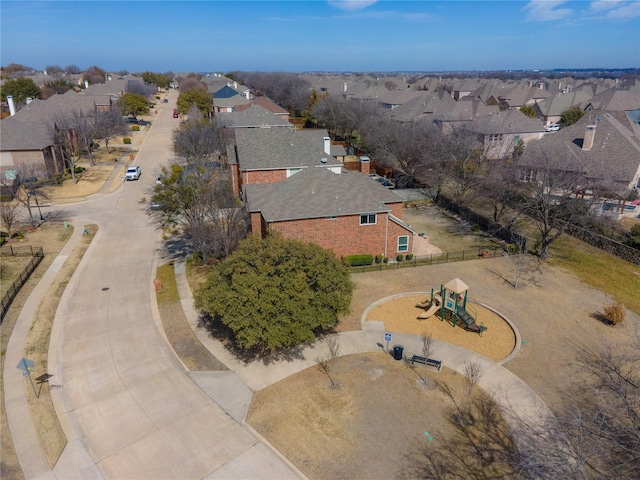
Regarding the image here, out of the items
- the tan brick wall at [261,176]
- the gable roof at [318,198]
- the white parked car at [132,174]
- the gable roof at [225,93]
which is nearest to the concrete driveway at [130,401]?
the gable roof at [318,198]

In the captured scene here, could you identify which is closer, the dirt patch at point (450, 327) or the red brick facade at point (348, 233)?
the dirt patch at point (450, 327)

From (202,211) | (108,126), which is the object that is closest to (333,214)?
(202,211)

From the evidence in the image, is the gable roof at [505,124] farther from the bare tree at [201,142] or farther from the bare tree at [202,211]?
the bare tree at [202,211]

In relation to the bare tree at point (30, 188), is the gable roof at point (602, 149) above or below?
above

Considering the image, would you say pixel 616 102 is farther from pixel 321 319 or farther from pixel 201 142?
pixel 321 319

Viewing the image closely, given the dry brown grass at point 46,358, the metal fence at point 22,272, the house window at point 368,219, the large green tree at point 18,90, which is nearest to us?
the dry brown grass at point 46,358

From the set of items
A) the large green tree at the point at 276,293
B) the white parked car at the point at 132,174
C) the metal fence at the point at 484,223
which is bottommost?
the metal fence at the point at 484,223

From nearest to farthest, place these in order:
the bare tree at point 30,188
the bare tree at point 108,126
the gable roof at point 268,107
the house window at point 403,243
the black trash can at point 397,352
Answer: the black trash can at point 397,352, the house window at point 403,243, the bare tree at point 30,188, the bare tree at point 108,126, the gable roof at point 268,107

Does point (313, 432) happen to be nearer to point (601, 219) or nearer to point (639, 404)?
point (639, 404)
